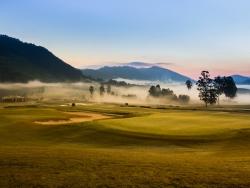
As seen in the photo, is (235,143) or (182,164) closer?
(182,164)

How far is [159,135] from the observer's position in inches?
1921

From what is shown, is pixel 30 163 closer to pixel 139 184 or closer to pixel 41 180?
pixel 41 180

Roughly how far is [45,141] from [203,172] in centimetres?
2870

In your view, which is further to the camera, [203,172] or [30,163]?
[30,163]

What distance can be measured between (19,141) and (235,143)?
2312 cm

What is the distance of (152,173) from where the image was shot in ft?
76.2

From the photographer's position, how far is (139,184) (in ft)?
68.6

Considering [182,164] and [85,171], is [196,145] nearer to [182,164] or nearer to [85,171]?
[182,164]

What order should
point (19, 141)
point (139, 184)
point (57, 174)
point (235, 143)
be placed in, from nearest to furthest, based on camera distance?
point (139, 184) < point (57, 174) < point (235, 143) < point (19, 141)

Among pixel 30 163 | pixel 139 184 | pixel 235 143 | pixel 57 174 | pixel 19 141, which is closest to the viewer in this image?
pixel 139 184

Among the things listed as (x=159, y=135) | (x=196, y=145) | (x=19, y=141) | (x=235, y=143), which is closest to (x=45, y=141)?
(x=19, y=141)

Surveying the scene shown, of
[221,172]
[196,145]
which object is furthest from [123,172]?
[196,145]

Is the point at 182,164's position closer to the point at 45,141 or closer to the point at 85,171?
the point at 85,171

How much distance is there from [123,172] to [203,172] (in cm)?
431
